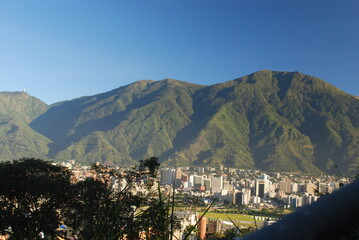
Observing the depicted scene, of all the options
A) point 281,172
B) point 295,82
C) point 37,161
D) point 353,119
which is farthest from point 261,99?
point 37,161

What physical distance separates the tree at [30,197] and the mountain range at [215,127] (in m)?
54.1

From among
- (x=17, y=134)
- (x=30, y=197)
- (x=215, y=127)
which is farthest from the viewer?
(x=17, y=134)

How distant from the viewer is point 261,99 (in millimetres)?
105938

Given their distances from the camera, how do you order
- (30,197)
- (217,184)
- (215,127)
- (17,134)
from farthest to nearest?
(17,134), (215,127), (217,184), (30,197)

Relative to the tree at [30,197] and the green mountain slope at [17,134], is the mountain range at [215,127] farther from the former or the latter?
the tree at [30,197]

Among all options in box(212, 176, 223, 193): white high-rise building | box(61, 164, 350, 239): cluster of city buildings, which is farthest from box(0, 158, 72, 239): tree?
box(212, 176, 223, 193): white high-rise building

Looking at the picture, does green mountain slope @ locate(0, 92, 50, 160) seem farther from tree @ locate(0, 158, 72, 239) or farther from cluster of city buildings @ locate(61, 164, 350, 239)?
tree @ locate(0, 158, 72, 239)

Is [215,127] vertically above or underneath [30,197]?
above

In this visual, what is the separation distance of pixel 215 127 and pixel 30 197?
80.9 meters

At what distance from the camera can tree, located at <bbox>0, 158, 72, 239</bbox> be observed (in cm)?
682

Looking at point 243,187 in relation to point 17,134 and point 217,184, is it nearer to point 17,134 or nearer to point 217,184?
point 217,184

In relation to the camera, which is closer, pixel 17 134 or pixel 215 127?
pixel 215 127

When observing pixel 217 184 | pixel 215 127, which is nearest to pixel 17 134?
pixel 215 127

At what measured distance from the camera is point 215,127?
87.7m
